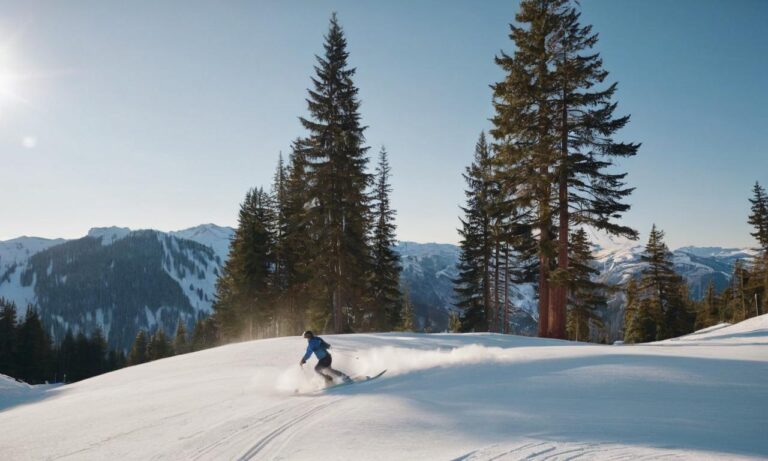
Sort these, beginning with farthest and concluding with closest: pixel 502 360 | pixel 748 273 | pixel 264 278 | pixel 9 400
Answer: pixel 748 273 → pixel 264 278 → pixel 9 400 → pixel 502 360

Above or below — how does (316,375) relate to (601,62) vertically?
below

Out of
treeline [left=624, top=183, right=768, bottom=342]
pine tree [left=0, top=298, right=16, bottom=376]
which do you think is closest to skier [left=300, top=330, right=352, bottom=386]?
treeline [left=624, top=183, right=768, bottom=342]

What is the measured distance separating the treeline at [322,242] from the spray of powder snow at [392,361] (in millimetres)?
11548

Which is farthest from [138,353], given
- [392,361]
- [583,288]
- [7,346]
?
[583,288]

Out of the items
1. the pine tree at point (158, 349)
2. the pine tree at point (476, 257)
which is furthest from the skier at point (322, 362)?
the pine tree at point (158, 349)

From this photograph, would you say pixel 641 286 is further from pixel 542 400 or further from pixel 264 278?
pixel 542 400

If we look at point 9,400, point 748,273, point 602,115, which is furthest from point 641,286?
point 9,400

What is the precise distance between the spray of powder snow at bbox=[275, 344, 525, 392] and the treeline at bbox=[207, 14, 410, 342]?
455 inches

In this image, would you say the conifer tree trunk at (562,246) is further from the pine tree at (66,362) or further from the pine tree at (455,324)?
the pine tree at (66,362)

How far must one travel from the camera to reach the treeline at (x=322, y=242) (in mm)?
24188

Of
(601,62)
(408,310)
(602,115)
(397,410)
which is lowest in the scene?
(408,310)

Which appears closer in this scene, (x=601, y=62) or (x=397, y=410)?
(x=397, y=410)

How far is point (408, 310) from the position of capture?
60.9 m

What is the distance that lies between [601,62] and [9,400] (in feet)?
87.0
